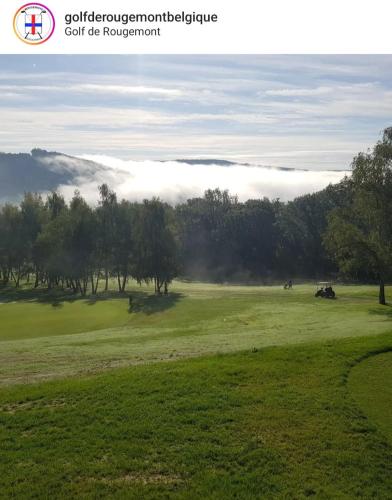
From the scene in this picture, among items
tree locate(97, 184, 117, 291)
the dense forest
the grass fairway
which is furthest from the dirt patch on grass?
tree locate(97, 184, 117, 291)

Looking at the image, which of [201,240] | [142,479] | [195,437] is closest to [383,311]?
[195,437]

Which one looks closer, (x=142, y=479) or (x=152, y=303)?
(x=142, y=479)

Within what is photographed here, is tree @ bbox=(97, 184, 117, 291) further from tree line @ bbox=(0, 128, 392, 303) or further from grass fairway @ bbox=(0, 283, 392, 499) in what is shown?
grass fairway @ bbox=(0, 283, 392, 499)

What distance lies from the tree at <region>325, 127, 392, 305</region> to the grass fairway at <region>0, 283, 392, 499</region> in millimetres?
24790

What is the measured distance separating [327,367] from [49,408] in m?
14.9

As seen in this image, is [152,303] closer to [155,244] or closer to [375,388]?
[155,244]

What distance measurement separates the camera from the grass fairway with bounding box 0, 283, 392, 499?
707 inches

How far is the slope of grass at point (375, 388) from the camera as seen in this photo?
2191 centimetres

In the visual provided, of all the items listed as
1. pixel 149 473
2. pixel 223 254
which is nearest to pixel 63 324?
pixel 149 473

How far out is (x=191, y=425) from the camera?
71.6 feet

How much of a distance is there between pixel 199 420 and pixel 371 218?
154 feet

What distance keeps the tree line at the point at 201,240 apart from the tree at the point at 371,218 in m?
0.12

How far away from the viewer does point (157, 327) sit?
173 ft

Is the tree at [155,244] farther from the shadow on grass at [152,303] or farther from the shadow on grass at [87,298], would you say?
the shadow on grass at [152,303]
